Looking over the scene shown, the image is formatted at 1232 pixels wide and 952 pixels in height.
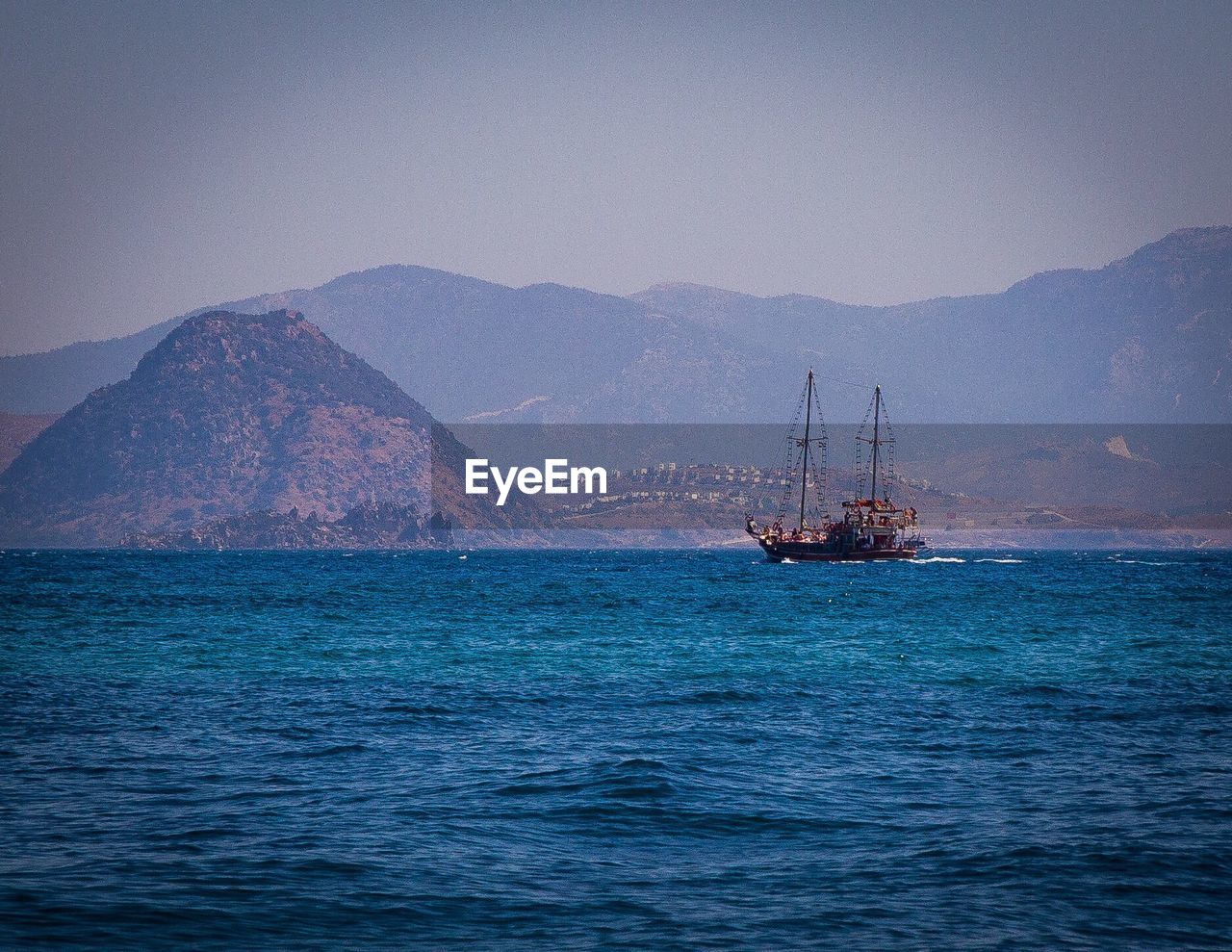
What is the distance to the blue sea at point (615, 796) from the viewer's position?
15820 mm

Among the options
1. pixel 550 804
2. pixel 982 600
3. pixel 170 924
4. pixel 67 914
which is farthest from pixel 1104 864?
pixel 982 600

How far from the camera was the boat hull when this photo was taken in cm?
17850

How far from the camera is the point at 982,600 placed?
3430 inches

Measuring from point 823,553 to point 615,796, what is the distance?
16042 cm

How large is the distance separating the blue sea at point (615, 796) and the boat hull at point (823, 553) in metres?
128

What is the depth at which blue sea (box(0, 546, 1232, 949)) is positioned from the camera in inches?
623

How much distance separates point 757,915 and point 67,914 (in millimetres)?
8169

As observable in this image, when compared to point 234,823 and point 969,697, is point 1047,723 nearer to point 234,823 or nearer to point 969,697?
point 969,697

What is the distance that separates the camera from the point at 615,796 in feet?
73.0

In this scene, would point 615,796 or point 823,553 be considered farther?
point 823,553

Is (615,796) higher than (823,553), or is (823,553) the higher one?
(615,796)

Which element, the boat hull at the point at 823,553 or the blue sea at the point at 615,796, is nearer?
the blue sea at the point at 615,796

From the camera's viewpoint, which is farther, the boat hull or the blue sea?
the boat hull

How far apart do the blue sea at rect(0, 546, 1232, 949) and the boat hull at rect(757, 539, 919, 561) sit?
128087 millimetres
